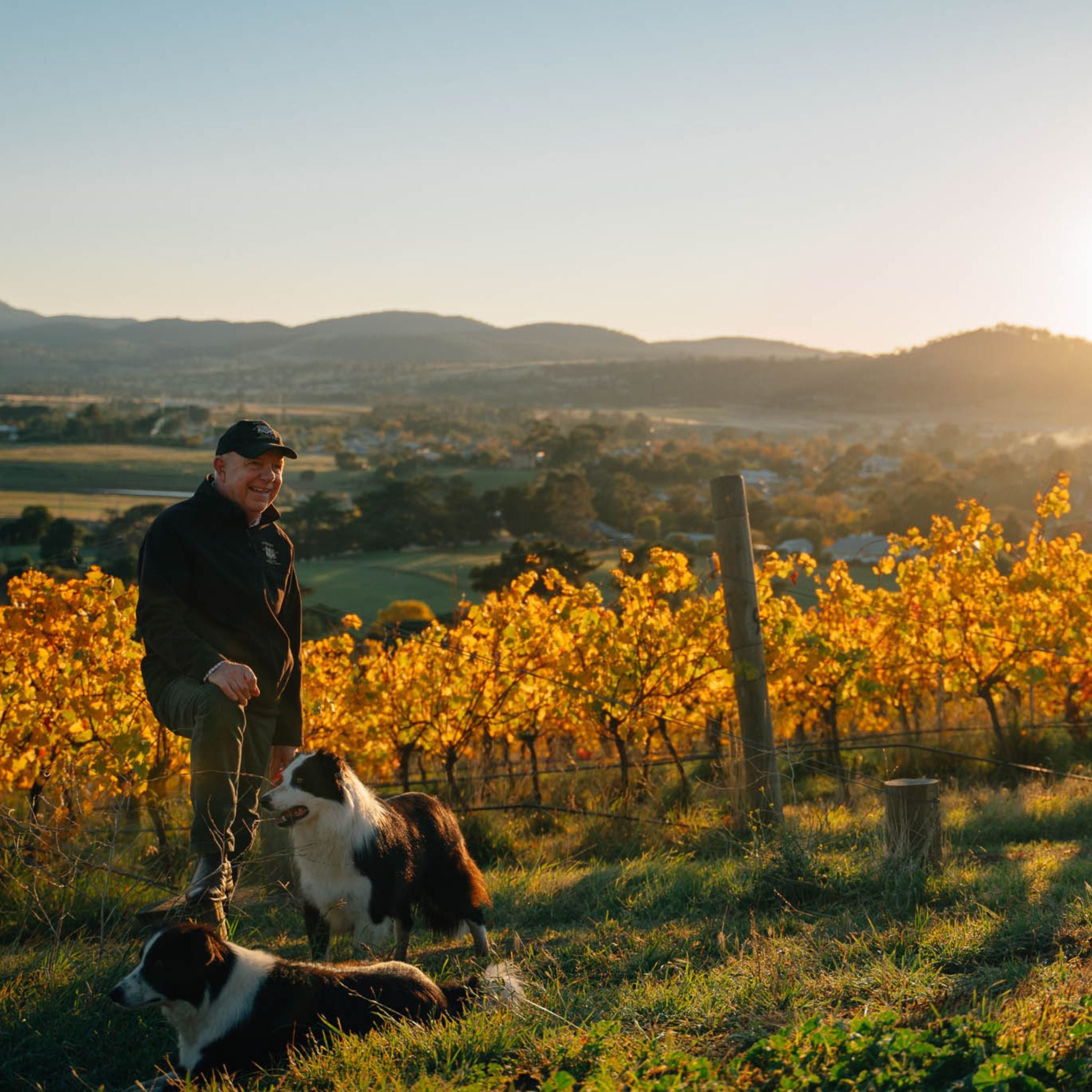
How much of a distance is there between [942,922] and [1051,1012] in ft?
3.56

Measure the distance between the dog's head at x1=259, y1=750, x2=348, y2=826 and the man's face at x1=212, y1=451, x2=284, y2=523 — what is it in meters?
0.93

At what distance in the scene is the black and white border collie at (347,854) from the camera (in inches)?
159

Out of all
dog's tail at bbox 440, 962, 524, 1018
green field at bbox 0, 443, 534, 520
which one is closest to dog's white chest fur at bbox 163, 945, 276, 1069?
dog's tail at bbox 440, 962, 524, 1018

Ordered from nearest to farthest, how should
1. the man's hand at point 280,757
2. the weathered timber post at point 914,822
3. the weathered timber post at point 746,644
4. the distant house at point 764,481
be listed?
the man's hand at point 280,757, the weathered timber post at point 914,822, the weathered timber post at point 746,644, the distant house at point 764,481

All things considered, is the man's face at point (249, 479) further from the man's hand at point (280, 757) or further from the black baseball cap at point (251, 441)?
the man's hand at point (280, 757)

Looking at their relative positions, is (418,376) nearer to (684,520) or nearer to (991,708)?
(684,520)

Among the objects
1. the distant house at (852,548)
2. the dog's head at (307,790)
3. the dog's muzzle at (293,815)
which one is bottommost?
the distant house at (852,548)

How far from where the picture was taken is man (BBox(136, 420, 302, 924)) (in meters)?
3.57

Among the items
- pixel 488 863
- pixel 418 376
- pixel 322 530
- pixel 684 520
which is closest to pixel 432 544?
pixel 322 530

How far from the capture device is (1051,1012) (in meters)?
3.06

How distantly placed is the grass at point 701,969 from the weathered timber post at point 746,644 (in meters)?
0.31

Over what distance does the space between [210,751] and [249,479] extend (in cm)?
94

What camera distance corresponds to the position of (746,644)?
5977mm

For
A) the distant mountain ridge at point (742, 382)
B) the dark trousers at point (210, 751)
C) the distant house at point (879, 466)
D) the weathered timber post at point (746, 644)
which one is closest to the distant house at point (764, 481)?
the distant house at point (879, 466)
